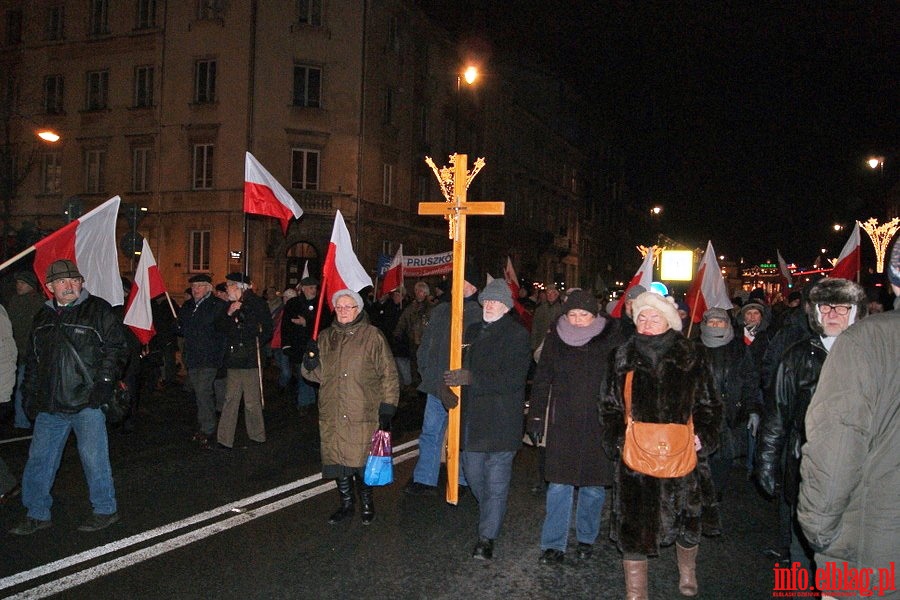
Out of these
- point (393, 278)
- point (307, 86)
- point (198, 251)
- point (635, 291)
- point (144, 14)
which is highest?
point (144, 14)

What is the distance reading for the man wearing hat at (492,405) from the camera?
5535mm

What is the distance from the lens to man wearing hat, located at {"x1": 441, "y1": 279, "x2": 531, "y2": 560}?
18.2 feet

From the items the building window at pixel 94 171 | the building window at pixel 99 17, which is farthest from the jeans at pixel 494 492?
the building window at pixel 99 17

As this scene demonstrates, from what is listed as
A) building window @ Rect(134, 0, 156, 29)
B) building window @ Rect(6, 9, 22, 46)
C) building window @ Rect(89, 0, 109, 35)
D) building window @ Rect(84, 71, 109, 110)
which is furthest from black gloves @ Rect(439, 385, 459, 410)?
building window @ Rect(6, 9, 22, 46)

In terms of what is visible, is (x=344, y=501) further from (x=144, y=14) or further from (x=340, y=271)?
(x=144, y=14)

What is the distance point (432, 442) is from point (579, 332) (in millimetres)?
2592

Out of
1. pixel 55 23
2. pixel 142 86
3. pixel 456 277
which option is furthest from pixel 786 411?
pixel 55 23

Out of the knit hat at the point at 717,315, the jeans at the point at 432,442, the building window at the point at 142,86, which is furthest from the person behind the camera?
the building window at the point at 142,86

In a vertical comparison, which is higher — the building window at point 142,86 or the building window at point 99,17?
the building window at point 99,17

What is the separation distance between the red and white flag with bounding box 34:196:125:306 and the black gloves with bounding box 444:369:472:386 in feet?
12.8

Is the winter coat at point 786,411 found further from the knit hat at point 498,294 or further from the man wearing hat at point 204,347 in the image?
the man wearing hat at point 204,347

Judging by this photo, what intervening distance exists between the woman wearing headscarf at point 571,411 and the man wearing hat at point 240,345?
4.43m

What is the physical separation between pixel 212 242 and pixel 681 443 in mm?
28098

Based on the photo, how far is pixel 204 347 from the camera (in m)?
8.96
